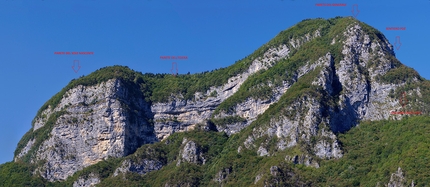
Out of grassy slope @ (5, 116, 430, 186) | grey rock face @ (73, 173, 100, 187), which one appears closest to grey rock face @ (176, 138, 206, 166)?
grassy slope @ (5, 116, 430, 186)

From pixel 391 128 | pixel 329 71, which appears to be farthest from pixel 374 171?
pixel 329 71

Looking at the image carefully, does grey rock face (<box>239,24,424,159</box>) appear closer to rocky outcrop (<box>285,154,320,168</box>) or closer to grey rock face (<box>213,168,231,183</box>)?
rocky outcrop (<box>285,154,320,168</box>)

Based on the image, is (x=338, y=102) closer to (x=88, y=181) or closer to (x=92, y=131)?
(x=88, y=181)

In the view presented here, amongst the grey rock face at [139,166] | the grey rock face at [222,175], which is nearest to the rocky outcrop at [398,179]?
the grey rock face at [222,175]

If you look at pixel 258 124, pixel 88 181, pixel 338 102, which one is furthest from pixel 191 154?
pixel 338 102

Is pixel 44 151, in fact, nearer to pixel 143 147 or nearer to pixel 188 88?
pixel 143 147
